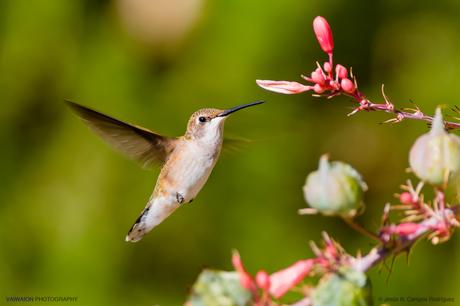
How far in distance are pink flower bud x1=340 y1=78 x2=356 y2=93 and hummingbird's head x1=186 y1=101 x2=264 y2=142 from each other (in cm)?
66

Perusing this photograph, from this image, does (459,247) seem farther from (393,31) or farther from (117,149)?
(117,149)

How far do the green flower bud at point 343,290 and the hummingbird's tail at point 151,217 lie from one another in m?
1.17

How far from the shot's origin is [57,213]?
136 inches

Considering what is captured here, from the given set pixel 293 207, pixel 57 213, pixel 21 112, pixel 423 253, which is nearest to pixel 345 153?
pixel 293 207

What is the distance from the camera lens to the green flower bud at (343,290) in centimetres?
120

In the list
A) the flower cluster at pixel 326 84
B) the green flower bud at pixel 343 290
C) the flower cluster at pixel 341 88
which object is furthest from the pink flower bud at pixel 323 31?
the green flower bud at pixel 343 290

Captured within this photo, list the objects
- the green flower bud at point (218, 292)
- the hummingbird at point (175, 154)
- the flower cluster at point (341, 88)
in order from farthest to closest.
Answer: the hummingbird at point (175, 154)
the flower cluster at point (341, 88)
the green flower bud at point (218, 292)

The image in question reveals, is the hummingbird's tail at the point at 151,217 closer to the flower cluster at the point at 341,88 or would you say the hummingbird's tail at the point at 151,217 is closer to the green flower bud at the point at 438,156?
the flower cluster at the point at 341,88

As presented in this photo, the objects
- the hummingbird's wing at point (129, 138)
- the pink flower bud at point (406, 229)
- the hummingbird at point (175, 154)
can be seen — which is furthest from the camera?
the hummingbird at point (175, 154)

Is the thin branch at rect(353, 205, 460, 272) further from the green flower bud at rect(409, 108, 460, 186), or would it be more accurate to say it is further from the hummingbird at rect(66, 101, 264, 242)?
the hummingbird at rect(66, 101, 264, 242)

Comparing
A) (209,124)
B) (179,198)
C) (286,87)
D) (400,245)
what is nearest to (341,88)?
(286,87)

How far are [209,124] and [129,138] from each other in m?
0.28

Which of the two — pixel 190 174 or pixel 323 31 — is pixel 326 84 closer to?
pixel 323 31

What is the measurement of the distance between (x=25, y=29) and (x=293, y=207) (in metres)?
1.69
